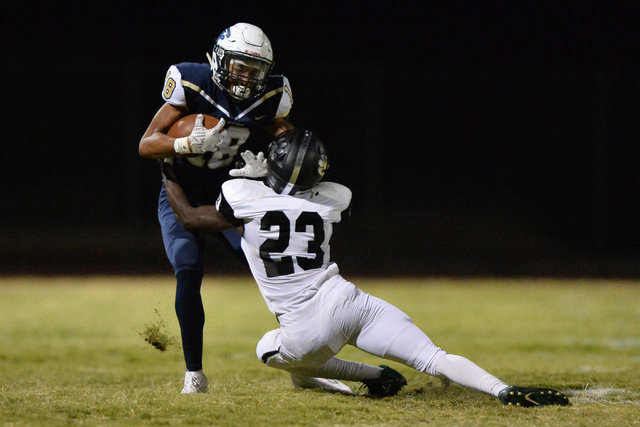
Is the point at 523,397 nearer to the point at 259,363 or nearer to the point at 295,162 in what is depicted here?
the point at 295,162

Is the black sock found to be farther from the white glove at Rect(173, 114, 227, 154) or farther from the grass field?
the white glove at Rect(173, 114, 227, 154)

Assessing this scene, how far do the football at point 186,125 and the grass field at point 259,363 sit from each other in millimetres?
1219

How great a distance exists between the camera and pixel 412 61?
14047 millimetres

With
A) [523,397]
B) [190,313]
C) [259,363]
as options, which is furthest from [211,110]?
[259,363]

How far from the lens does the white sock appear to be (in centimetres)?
322

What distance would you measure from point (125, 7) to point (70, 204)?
13.2 feet

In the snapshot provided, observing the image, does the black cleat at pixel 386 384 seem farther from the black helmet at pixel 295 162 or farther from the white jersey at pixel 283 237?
the black helmet at pixel 295 162

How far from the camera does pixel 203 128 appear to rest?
11.9ft

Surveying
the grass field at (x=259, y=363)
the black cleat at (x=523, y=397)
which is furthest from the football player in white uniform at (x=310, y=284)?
the grass field at (x=259, y=363)

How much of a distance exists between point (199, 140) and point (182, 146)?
0.30 feet

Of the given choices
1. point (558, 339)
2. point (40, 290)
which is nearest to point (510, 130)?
point (558, 339)

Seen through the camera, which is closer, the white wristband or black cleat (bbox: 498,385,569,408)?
black cleat (bbox: 498,385,569,408)

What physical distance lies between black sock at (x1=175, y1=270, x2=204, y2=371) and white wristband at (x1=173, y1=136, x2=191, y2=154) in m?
0.56

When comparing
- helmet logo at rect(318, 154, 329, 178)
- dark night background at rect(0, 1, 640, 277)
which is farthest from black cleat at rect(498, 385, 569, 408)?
dark night background at rect(0, 1, 640, 277)
